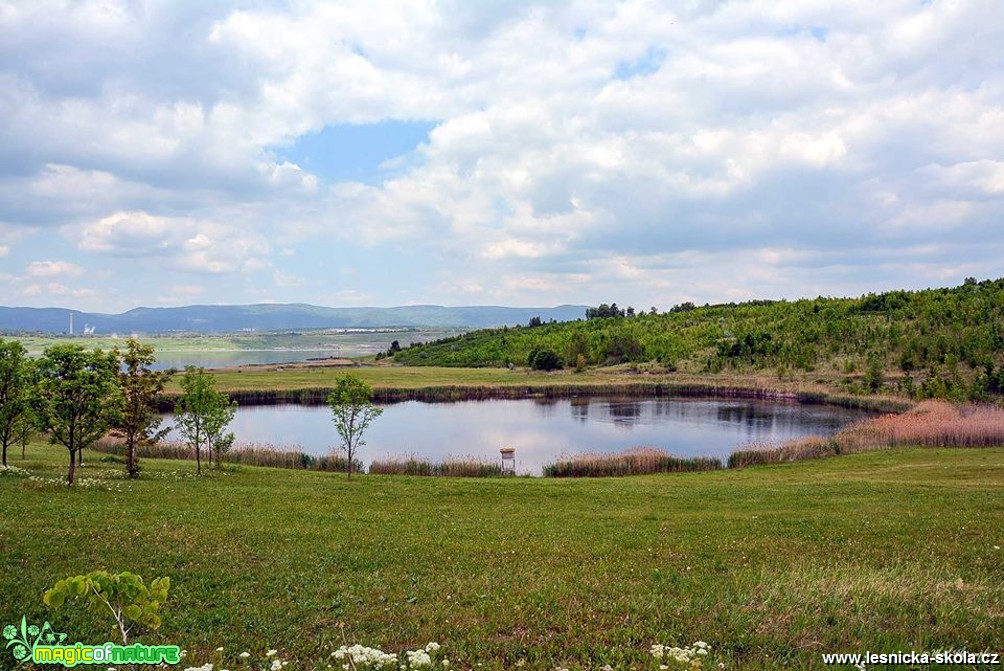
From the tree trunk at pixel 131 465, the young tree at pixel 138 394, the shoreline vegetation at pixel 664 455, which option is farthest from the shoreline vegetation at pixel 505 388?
the tree trunk at pixel 131 465

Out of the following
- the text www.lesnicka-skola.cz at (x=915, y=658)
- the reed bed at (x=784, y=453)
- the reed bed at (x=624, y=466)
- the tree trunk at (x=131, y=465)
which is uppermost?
the text www.lesnicka-skola.cz at (x=915, y=658)

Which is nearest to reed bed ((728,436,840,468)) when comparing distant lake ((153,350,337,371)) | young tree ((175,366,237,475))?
young tree ((175,366,237,475))

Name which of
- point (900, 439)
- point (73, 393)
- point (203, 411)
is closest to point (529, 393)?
point (900, 439)

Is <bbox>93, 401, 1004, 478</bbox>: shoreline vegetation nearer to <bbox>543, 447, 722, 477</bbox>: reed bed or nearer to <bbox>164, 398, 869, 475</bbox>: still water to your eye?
<bbox>543, 447, 722, 477</bbox>: reed bed

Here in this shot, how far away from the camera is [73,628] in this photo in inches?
307

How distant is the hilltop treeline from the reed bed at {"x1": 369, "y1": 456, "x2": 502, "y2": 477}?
37429 millimetres

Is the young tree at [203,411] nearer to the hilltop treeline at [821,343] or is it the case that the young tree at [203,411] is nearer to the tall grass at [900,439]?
the tall grass at [900,439]

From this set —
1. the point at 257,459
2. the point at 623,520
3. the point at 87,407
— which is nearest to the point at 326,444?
the point at 257,459

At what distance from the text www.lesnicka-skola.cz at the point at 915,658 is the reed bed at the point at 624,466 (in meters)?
24.2

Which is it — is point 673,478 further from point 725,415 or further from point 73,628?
point 725,415

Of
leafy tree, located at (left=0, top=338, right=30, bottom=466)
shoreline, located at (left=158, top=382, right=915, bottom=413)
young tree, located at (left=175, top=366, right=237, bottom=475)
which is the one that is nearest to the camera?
leafy tree, located at (left=0, top=338, right=30, bottom=466)

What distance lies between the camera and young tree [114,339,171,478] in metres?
23.3

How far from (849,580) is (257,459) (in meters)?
30.8

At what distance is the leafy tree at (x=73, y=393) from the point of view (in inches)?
749
